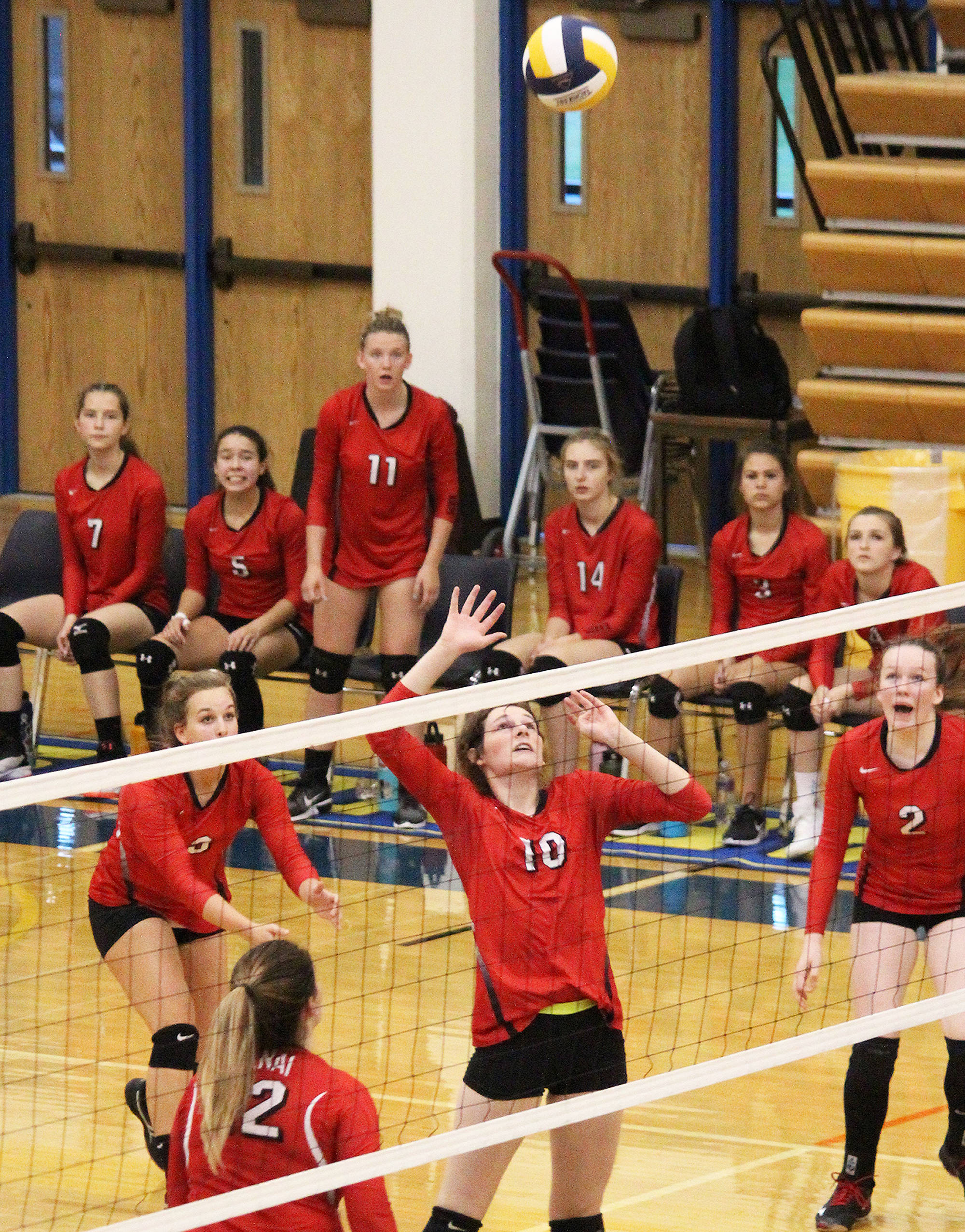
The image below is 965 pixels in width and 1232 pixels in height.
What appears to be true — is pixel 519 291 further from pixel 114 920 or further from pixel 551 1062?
pixel 551 1062

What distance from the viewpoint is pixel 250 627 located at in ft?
24.8

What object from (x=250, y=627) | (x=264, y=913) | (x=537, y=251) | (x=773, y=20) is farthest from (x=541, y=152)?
(x=264, y=913)

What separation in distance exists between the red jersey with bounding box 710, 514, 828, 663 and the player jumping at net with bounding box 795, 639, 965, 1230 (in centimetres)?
244

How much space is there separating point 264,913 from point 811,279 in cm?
557

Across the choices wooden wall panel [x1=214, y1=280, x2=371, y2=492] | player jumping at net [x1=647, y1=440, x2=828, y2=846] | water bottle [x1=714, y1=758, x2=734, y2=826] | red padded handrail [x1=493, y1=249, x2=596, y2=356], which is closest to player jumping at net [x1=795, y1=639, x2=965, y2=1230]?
player jumping at net [x1=647, y1=440, x2=828, y2=846]

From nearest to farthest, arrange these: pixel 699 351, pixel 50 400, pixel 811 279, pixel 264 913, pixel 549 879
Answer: pixel 549 879 → pixel 264 913 → pixel 699 351 → pixel 811 279 → pixel 50 400

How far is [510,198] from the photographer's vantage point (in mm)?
11078

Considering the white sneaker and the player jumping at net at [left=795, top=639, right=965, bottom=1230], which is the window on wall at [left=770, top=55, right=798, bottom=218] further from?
the player jumping at net at [left=795, top=639, right=965, bottom=1230]

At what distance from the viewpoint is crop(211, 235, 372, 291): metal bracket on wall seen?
11656 millimetres

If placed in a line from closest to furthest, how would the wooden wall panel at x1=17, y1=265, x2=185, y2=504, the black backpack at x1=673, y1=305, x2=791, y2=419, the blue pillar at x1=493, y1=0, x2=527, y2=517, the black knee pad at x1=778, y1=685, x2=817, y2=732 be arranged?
the black knee pad at x1=778, y1=685, x2=817, y2=732, the black backpack at x1=673, y1=305, x2=791, y2=419, the blue pillar at x1=493, y1=0, x2=527, y2=517, the wooden wall panel at x1=17, y1=265, x2=185, y2=504

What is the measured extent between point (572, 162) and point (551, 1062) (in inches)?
308

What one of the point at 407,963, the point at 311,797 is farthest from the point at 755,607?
the point at 407,963

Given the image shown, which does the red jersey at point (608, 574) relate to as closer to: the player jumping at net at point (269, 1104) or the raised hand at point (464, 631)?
the raised hand at point (464, 631)

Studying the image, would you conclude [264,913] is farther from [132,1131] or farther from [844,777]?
[844,777]
